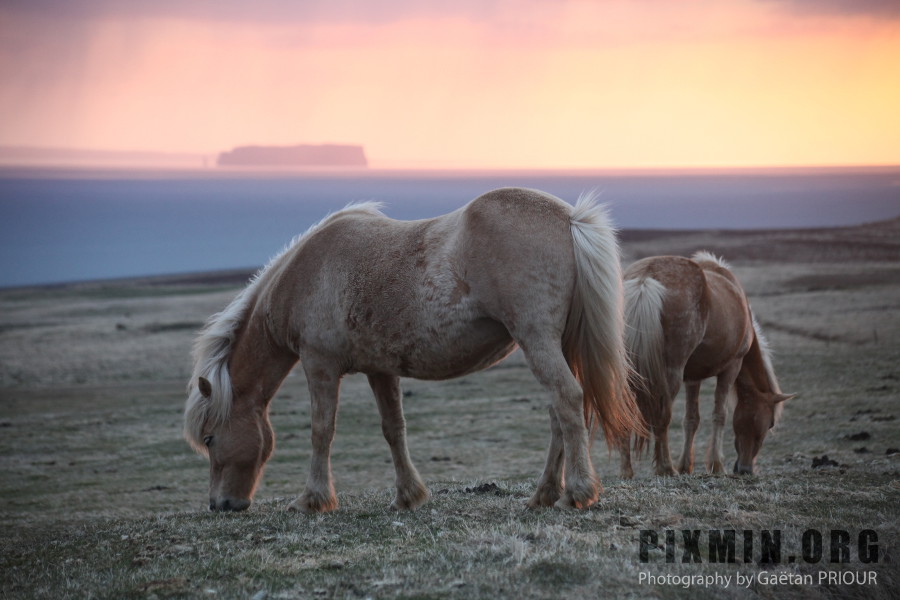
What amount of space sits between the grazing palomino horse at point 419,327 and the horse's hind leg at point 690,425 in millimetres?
4126

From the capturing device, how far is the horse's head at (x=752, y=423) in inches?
427

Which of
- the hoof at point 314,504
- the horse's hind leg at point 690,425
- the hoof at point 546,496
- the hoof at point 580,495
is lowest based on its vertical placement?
the horse's hind leg at point 690,425

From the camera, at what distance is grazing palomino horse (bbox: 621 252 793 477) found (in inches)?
395

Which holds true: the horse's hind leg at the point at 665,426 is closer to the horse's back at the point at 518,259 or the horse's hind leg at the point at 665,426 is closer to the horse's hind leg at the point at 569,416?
the horse's hind leg at the point at 569,416

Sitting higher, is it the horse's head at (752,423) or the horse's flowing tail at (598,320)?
the horse's flowing tail at (598,320)

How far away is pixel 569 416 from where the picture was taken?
20.8 feet

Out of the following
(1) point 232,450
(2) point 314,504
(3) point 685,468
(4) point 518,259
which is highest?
(4) point 518,259

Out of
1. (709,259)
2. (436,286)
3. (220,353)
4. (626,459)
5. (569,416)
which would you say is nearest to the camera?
(569,416)

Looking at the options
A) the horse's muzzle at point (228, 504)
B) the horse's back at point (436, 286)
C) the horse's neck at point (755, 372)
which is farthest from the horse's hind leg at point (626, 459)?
the horse's muzzle at point (228, 504)

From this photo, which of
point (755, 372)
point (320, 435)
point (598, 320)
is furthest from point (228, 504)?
point (755, 372)

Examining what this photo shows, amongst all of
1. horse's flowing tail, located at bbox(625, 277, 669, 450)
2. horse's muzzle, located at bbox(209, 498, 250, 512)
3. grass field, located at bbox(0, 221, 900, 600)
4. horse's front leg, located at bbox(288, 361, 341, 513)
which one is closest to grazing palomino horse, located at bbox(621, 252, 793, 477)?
horse's flowing tail, located at bbox(625, 277, 669, 450)

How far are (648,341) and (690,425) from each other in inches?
83.3

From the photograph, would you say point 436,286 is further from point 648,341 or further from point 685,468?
point 685,468

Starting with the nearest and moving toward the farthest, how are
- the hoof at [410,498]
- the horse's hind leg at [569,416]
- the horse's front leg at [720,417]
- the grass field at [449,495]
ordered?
the grass field at [449,495]
the horse's hind leg at [569,416]
the hoof at [410,498]
the horse's front leg at [720,417]
